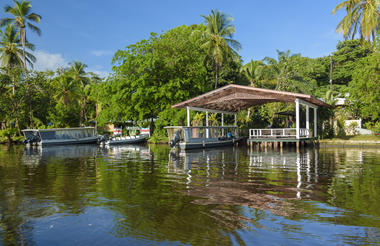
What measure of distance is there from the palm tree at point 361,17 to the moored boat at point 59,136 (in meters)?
30.6

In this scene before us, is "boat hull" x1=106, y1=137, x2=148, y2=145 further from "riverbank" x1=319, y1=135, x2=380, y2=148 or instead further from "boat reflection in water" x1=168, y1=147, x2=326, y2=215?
"boat reflection in water" x1=168, y1=147, x2=326, y2=215

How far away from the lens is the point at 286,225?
5191mm

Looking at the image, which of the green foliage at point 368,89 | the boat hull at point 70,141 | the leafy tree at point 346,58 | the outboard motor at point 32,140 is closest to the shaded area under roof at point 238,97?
the green foliage at point 368,89

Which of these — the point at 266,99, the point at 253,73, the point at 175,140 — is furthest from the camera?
the point at 253,73

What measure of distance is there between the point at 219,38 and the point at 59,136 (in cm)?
2321

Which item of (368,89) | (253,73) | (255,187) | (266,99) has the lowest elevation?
(255,187)

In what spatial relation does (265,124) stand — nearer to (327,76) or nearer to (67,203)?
(327,76)

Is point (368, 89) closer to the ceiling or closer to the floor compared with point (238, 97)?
closer to the ceiling

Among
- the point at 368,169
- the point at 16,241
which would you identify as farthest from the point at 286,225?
the point at 368,169

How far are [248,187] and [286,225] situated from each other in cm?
331

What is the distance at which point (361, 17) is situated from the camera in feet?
83.1

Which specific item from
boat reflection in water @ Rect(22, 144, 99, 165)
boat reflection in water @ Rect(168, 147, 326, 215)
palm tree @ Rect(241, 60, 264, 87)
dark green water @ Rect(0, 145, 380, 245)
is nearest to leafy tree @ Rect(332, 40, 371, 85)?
palm tree @ Rect(241, 60, 264, 87)

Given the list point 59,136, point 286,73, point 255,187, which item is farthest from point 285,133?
point 59,136

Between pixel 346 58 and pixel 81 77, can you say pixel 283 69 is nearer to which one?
pixel 346 58
